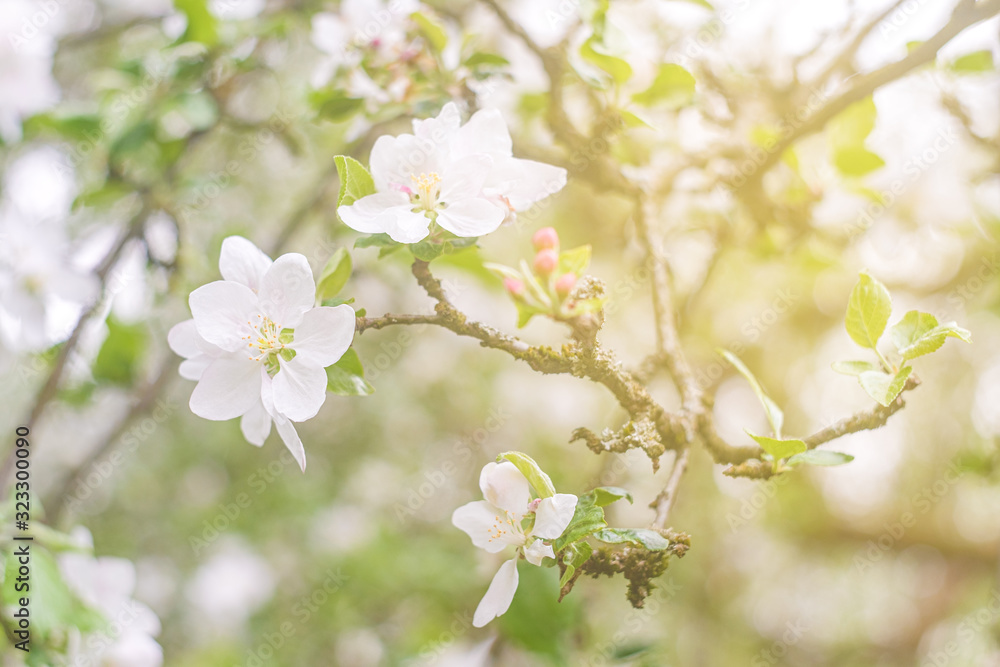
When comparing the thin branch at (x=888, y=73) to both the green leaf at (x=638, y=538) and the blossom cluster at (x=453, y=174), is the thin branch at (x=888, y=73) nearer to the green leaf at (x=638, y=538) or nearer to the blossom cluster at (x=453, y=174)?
the blossom cluster at (x=453, y=174)

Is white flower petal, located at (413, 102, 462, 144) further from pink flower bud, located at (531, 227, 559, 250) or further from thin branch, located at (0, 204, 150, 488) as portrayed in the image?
thin branch, located at (0, 204, 150, 488)

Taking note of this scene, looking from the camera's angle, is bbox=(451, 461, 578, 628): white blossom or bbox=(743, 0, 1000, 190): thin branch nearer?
bbox=(451, 461, 578, 628): white blossom

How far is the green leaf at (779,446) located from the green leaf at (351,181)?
0.36m

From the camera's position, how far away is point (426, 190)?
1.75 feet

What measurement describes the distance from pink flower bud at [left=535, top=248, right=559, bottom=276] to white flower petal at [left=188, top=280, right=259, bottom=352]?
23 centimetres

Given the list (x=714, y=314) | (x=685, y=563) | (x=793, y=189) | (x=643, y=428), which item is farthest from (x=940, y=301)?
(x=643, y=428)

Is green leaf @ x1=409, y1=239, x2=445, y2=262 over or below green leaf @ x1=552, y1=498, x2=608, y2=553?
over

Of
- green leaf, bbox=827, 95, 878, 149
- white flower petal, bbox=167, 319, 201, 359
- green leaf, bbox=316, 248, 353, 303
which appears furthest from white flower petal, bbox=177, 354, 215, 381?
green leaf, bbox=827, 95, 878, 149

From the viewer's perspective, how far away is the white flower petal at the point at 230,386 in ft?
1.68

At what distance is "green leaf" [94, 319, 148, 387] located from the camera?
1156 millimetres

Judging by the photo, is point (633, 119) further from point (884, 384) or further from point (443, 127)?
point (884, 384)

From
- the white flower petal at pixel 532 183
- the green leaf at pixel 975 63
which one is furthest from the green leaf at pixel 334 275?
the green leaf at pixel 975 63

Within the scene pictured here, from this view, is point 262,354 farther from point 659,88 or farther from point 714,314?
point 714,314

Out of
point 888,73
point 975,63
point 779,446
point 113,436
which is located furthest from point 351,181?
point 975,63
